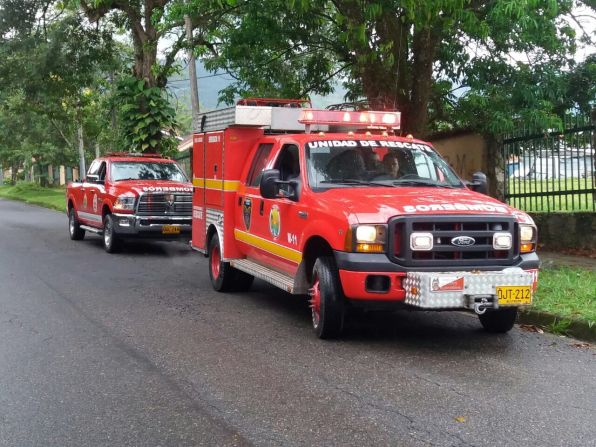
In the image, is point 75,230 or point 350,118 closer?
point 350,118

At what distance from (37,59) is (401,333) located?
1907 cm

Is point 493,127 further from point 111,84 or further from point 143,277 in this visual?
point 111,84

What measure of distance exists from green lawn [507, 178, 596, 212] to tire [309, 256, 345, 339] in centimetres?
619

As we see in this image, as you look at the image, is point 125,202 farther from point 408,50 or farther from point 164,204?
point 408,50

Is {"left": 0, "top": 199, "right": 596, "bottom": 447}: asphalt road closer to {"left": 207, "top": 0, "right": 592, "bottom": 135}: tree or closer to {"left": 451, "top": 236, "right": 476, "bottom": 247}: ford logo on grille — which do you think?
{"left": 451, "top": 236, "right": 476, "bottom": 247}: ford logo on grille

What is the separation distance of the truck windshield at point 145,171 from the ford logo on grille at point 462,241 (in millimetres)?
9802

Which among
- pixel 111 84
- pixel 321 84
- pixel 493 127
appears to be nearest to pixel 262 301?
pixel 493 127

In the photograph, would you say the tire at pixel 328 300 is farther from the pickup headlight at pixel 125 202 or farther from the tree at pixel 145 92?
the tree at pixel 145 92

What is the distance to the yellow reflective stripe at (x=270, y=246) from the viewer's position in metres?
7.66

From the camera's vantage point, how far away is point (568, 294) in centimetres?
823

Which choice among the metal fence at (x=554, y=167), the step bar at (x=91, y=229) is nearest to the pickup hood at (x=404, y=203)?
the metal fence at (x=554, y=167)

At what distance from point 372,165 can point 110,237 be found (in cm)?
812

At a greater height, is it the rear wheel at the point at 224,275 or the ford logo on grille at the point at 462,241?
the ford logo on grille at the point at 462,241

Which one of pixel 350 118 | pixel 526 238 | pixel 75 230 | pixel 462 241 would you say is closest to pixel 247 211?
pixel 350 118
